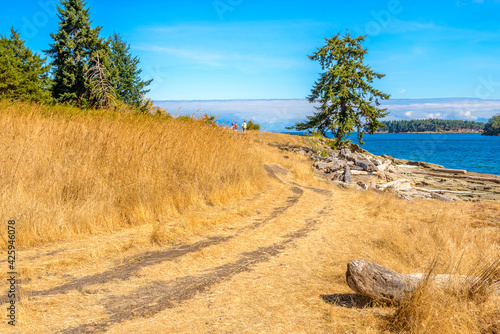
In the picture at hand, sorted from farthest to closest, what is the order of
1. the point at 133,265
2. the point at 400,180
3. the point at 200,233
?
the point at 400,180
the point at 200,233
the point at 133,265

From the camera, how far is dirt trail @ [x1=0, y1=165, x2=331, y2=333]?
423cm

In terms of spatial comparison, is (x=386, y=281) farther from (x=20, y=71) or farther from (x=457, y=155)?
(x=457, y=155)

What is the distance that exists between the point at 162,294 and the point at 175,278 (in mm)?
593

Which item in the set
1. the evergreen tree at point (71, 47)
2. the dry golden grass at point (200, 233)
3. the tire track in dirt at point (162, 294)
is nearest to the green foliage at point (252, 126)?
the evergreen tree at point (71, 47)

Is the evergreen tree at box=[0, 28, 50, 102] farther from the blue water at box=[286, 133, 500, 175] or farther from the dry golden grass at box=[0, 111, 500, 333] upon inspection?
the blue water at box=[286, 133, 500, 175]

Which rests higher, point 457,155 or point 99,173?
point 99,173

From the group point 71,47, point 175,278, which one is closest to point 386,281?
point 175,278

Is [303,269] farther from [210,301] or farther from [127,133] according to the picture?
[127,133]

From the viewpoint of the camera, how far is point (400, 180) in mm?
20297

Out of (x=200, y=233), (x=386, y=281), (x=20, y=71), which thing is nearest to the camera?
(x=386, y=281)

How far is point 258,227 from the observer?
26.7 feet

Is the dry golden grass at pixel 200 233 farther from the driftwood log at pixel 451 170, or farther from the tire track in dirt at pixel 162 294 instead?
the driftwood log at pixel 451 170

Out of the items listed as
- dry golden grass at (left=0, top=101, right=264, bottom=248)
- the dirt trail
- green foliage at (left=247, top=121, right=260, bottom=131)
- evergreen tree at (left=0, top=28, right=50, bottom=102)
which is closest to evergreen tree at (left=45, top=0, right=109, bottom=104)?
evergreen tree at (left=0, top=28, right=50, bottom=102)

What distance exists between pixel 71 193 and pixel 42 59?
156ft
